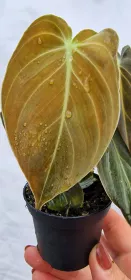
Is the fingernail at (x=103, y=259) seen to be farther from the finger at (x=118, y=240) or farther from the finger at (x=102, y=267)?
the finger at (x=118, y=240)

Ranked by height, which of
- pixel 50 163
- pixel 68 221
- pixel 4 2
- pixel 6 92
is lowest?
pixel 68 221

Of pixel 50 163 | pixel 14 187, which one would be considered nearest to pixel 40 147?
pixel 50 163

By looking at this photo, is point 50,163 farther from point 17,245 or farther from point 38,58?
point 17,245

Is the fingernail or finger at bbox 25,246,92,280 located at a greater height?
the fingernail

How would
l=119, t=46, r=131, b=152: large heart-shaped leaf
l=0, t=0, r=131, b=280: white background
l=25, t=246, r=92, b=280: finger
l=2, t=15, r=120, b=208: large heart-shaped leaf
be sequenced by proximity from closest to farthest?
l=2, t=15, r=120, b=208: large heart-shaped leaf → l=119, t=46, r=131, b=152: large heart-shaped leaf → l=25, t=246, r=92, b=280: finger → l=0, t=0, r=131, b=280: white background

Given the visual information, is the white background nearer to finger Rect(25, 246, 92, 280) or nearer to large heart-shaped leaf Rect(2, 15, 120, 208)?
Answer: finger Rect(25, 246, 92, 280)

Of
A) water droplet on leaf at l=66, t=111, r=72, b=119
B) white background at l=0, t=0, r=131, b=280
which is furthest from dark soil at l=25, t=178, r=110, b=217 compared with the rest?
white background at l=0, t=0, r=131, b=280

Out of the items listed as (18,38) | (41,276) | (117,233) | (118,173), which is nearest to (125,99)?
(118,173)
